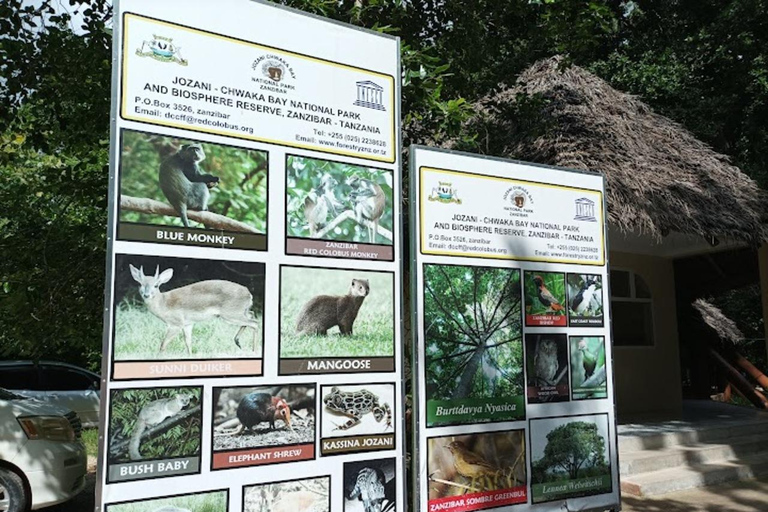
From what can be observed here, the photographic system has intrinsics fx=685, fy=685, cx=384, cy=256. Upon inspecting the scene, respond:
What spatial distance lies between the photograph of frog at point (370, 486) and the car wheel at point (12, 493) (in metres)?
3.44

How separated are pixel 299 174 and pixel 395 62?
1159 millimetres

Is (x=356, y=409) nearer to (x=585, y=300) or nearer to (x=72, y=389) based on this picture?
(x=585, y=300)

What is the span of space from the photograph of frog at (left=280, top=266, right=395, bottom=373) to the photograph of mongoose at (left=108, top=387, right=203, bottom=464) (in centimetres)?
60

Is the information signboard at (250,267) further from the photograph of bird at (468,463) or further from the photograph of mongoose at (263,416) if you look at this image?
the photograph of bird at (468,463)

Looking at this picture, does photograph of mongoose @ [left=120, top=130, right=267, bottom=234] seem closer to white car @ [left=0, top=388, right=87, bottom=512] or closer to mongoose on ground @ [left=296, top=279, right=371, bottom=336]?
mongoose on ground @ [left=296, top=279, right=371, bottom=336]

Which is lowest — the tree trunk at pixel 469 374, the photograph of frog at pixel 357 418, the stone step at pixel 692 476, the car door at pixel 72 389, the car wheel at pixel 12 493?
the stone step at pixel 692 476

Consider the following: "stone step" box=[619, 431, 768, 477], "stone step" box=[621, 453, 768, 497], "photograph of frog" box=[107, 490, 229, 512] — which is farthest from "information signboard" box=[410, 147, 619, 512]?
"stone step" box=[619, 431, 768, 477]

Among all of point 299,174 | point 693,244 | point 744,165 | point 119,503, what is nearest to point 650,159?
point 693,244

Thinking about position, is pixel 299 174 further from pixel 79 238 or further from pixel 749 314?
pixel 749 314

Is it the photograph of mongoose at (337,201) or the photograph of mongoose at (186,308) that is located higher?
the photograph of mongoose at (337,201)

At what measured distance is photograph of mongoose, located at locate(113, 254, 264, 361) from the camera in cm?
362

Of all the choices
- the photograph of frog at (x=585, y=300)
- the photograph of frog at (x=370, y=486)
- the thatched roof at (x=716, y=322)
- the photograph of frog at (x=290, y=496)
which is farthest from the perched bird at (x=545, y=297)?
the thatched roof at (x=716, y=322)

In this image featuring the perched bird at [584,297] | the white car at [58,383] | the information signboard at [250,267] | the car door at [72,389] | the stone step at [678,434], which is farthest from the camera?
the car door at [72,389]

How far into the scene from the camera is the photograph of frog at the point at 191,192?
3.71 metres
